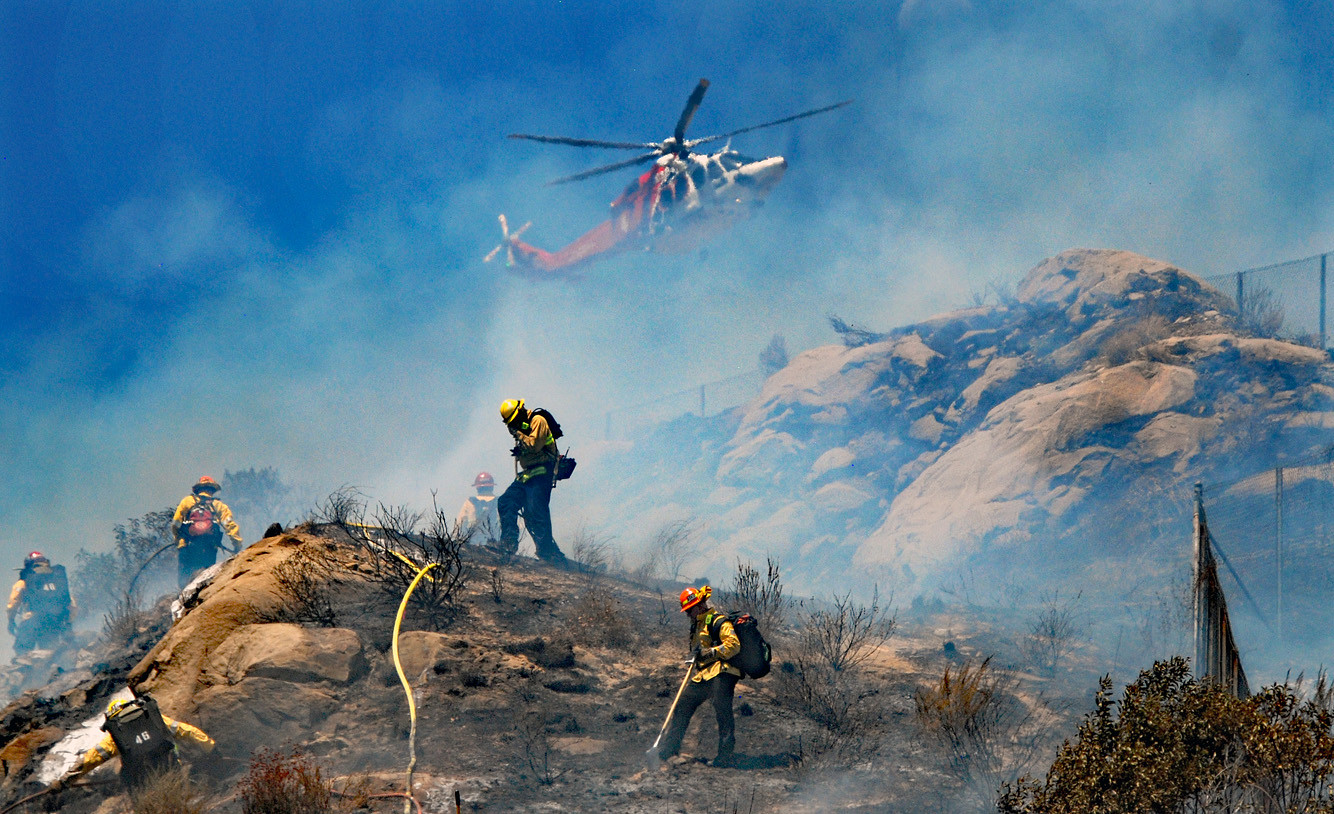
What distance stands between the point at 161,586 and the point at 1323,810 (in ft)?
78.2

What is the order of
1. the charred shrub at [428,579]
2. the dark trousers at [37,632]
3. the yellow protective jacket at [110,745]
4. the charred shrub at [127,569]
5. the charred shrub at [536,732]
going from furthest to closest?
1. the charred shrub at [127,569]
2. the dark trousers at [37,632]
3. the charred shrub at [428,579]
4. the charred shrub at [536,732]
5. the yellow protective jacket at [110,745]

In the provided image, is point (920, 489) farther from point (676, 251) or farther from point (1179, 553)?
point (676, 251)

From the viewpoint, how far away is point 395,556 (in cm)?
897

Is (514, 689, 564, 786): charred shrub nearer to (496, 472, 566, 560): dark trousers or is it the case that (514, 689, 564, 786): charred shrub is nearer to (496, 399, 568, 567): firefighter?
(496, 399, 568, 567): firefighter

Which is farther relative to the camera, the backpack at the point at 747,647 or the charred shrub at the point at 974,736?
the backpack at the point at 747,647

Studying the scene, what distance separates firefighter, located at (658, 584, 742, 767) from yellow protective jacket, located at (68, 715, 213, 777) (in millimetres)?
3477

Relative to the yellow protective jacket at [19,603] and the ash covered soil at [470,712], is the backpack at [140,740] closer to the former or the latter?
the ash covered soil at [470,712]

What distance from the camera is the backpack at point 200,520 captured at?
13977 mm

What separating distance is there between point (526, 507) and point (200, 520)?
5.83 meters

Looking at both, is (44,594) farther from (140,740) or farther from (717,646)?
(717,646)

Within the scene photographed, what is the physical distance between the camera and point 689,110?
2486cm

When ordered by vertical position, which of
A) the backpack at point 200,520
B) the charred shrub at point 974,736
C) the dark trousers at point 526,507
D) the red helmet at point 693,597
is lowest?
the charred shrub at point 974,736

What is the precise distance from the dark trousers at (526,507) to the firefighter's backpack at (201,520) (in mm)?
5262

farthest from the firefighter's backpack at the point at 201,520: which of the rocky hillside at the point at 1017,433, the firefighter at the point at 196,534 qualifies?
the rocky hillside at the point at 1017,433
